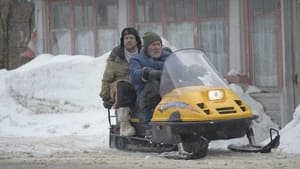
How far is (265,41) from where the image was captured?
754 inches

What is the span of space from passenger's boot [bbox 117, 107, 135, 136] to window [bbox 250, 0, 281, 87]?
7.52 metres

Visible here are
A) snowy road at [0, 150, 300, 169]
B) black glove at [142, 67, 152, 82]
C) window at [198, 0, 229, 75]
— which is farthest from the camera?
window at [198, 0, 229, 75]

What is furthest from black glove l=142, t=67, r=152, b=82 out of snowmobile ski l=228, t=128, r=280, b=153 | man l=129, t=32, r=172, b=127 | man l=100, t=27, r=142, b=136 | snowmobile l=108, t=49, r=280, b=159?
snowmobile ski l=228, t=128, r=280, b=153

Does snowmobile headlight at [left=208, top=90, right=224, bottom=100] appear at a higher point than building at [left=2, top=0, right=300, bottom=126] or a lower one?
lower

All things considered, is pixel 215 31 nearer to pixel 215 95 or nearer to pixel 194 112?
pixel 215 95

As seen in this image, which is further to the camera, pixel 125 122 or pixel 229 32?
pixel 229 32

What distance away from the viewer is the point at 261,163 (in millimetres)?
9336

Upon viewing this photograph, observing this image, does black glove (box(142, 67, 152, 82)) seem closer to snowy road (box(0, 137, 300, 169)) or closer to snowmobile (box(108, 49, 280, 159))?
snowmobile (box(108, 49, 280, 159))

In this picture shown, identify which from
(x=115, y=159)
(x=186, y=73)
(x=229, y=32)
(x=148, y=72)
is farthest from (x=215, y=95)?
(x=229, y=32)

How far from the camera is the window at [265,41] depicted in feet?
62.5

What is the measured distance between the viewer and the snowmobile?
10250 millimetres

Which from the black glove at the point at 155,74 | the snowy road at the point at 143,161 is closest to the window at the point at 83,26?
the black glove at the point at 155,74

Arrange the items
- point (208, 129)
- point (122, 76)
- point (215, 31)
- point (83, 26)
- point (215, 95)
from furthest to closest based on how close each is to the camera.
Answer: point (83, 26) → point (215, 31) → point (122, 76) → point (215, 95) → point (208, 129)

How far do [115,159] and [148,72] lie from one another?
1.38m
